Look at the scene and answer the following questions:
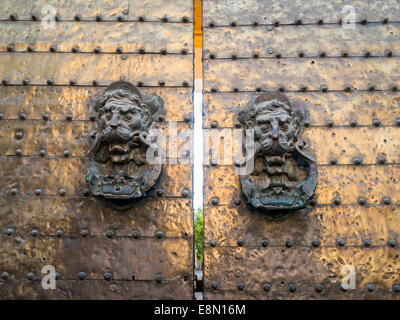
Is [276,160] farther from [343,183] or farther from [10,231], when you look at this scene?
[10,231]

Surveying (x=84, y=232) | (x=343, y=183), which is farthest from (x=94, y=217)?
(x=343, y=183)

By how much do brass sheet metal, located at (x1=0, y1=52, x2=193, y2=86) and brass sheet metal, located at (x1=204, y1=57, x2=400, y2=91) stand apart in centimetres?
17

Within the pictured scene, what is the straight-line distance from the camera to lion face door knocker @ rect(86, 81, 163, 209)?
66.2 inches

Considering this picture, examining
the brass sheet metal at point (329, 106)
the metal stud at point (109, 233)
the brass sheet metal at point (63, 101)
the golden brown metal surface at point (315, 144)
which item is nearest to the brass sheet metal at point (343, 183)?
the golden brown metal surface at point (315, 144)

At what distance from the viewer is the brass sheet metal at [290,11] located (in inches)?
78.4

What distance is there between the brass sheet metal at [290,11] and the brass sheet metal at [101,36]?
0.61ft

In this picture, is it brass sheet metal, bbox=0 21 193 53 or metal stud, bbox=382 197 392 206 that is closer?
metal stud, bbox=382 197 392 206

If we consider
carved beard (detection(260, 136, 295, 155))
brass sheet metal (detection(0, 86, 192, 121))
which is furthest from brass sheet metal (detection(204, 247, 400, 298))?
brass sheet metal (detection(0, 86, 192, 121))

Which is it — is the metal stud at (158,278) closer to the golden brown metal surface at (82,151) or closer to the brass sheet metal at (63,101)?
the golden brown metal surface at (82,151)

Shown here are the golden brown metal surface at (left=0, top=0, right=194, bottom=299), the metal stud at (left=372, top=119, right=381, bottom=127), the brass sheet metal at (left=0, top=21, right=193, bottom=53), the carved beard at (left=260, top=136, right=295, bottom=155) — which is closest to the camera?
the carved beard at (left=260, top=136, right=295, bottom=155)

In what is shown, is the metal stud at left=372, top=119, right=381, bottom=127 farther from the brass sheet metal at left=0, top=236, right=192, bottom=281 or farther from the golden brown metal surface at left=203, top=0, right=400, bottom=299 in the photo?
the brass sheet metal at left=0, top=236, right=192, bottom=281

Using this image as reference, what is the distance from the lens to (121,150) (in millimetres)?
1690

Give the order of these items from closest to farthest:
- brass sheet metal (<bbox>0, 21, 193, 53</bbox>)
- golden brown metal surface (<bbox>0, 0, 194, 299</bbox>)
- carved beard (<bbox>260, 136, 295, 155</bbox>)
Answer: carved beard (<bbox>260, 136, 295, 155</bbox>)
golden brown metal surface (<bbox>0, 0, 194, 299</bbox>)
brass sheet metal (<bbox>0, 21, 193, 53</bbox>)

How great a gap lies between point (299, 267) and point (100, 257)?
95 cm
